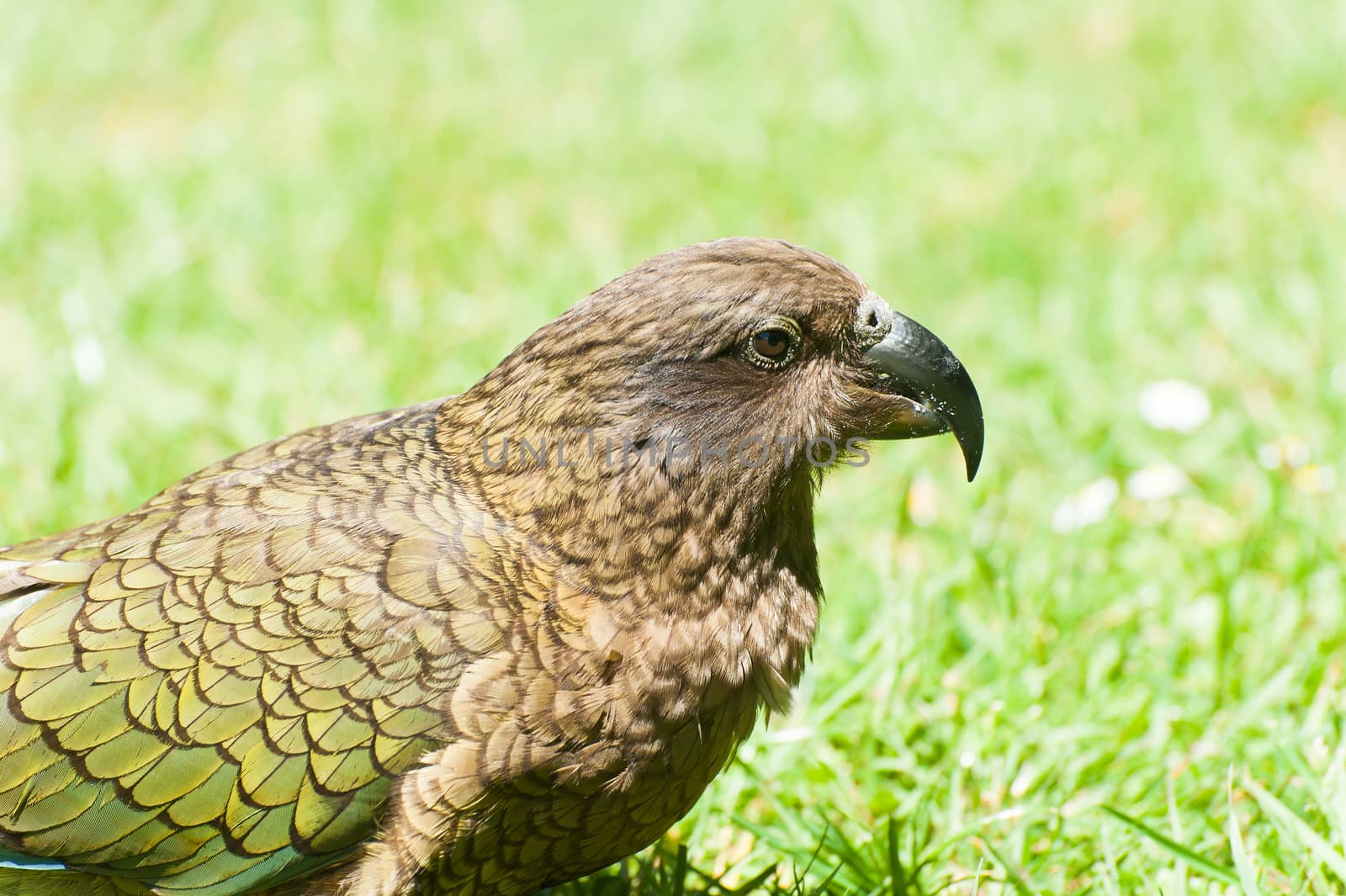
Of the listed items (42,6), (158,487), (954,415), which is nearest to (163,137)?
(42,6)

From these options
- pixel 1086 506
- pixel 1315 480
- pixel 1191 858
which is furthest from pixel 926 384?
pixel 1315 480

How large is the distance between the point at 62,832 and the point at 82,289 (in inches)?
129

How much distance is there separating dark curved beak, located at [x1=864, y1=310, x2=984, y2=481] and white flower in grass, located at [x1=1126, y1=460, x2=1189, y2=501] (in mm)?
1657

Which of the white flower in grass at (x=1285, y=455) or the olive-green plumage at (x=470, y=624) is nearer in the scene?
the olive-green plumage at (x=470, y=624)

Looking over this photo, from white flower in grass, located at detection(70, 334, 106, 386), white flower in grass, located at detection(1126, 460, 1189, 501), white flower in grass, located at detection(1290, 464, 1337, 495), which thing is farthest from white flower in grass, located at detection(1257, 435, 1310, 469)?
white flower in grass, located at detection(70, 334, 106, 386)

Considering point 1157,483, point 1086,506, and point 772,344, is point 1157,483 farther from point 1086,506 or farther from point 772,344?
point 772,344

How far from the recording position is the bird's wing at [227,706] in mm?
2461

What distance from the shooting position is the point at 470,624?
2527 millimetres

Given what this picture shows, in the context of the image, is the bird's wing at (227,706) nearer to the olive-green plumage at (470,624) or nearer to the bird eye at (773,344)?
the olive-green plumage at (470,624)

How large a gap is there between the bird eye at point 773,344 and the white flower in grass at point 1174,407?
2.34 meters

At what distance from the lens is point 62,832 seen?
97.0 inches

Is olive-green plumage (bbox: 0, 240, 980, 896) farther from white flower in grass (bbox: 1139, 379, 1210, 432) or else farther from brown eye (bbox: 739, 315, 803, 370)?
white flower in grass (bbox: 1139, 379, 1210, 432)

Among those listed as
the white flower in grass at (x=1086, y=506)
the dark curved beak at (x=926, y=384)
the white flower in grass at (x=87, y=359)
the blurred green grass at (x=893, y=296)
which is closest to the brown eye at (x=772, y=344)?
the dark curved beak at (x=926, y=384)

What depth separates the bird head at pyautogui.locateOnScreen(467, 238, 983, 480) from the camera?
262 cm
